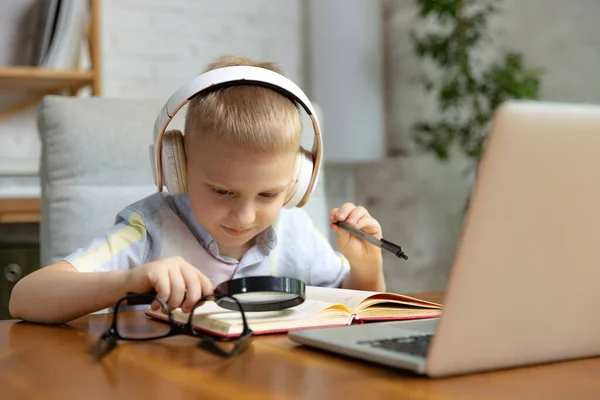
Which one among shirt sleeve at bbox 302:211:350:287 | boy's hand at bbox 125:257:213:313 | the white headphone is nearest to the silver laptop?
boy's hand at bbox 125:257:213:313

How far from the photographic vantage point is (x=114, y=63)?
119 inches

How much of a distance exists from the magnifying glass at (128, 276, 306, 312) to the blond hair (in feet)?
0.77

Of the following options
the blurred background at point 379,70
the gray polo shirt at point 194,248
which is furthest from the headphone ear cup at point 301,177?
the blurred background at point 379,70

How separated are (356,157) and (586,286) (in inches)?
100

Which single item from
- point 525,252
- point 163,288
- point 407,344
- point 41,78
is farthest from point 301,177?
point 41,78

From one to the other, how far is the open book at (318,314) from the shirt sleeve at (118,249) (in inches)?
4.8

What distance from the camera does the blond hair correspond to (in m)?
1.05

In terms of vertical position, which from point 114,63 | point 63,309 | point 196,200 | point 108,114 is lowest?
point 63,309

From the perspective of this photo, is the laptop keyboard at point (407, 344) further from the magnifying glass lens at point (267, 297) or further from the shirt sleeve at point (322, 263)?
the shirt sleeve at point (322, 263)

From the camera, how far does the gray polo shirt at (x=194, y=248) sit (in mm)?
1091

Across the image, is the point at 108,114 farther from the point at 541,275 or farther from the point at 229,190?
the point at 541,275

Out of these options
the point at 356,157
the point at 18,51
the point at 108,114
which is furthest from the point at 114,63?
the point at 108,114

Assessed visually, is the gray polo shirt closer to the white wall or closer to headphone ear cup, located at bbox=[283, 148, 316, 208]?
headphone ear cup, located at bbox=[283, 148, 316, 208]

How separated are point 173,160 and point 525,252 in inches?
25.5
